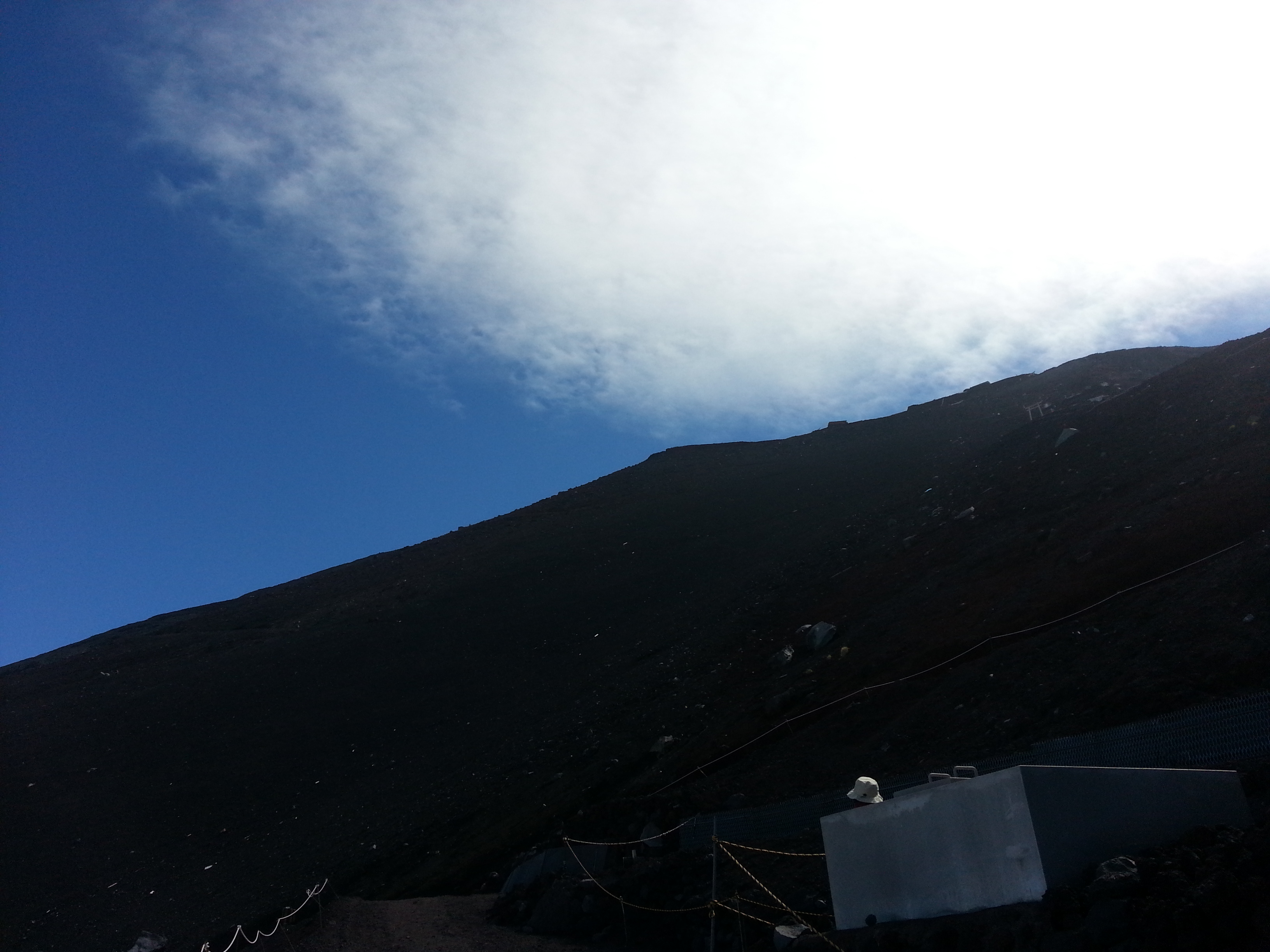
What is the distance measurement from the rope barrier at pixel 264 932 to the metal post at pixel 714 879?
5.58m

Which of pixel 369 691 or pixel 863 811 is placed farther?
pixel 369 691

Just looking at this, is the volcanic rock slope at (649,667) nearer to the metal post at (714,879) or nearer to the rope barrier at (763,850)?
the metal post at (714,879)

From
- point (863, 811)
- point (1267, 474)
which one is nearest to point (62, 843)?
point (863, 811)

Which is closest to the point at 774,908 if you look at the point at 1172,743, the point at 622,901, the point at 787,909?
the point at 787,909

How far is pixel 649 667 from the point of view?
82.1 feet

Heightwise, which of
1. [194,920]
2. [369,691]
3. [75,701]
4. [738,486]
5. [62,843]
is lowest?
[194,920]

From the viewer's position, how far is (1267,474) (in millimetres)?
16391

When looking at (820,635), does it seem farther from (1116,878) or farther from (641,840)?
(1116,878)

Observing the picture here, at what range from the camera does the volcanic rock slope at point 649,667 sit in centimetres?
1368

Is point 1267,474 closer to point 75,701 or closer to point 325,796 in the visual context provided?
point 325,796

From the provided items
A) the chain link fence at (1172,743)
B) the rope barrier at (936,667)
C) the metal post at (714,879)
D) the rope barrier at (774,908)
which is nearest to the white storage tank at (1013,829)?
the chain link fence at (1172,743)

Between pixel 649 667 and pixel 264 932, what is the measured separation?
12.0 metres

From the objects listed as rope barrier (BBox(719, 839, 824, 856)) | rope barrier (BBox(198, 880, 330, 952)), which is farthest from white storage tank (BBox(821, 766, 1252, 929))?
rope barrier (BBox(198, 880, 330, 952))

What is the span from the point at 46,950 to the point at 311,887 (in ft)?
16.5
